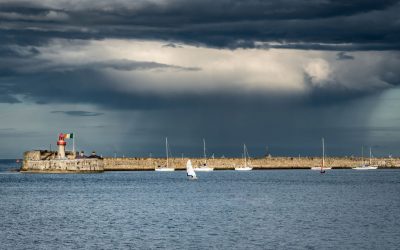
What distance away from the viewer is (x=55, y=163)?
171 m

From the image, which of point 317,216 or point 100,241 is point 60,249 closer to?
point 100,241

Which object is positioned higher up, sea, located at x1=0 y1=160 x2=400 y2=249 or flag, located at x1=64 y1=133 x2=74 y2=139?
flag, located at x1=64 y1=133 x2=74 y2=139

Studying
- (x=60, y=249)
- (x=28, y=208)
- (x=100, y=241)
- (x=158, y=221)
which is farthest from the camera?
(x=28, y=208)

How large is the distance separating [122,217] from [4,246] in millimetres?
20602

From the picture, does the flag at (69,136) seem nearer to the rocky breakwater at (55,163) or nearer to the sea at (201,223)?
the rocky breakwater at (55,163)

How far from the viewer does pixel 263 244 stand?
48031 millimetres

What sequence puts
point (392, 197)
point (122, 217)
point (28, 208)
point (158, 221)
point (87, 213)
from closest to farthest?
point (158, 221)
point (122, 217)
point (87, 213)
point (28, 208)
point (392, 197)

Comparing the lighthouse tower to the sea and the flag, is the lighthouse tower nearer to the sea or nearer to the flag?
the flag

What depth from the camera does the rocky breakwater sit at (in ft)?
561

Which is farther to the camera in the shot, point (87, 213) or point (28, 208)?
point (28, 208)

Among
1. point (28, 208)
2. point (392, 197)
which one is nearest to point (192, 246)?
point (28, 208)

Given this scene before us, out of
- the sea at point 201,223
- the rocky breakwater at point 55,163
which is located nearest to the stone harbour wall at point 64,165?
the rocky breakwater at point 55,163

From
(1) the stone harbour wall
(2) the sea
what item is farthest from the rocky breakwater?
(2) the sea

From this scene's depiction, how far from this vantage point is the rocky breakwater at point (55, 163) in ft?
561
